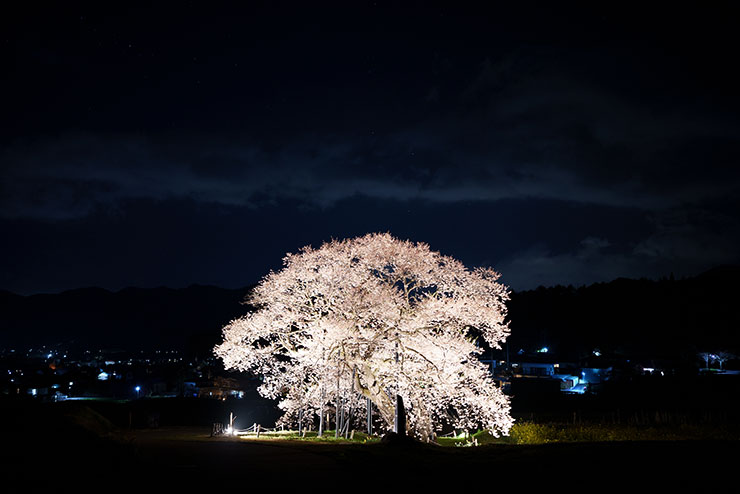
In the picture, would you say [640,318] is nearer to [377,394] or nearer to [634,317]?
[634,317]

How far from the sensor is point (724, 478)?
1060cm

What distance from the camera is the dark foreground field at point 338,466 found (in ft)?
32.9

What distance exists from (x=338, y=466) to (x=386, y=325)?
1041 cm

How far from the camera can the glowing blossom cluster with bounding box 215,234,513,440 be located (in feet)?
74.7

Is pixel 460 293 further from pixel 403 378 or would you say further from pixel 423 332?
pixel 403 378

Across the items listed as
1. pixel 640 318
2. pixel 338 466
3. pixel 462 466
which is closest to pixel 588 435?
pixel 462 466

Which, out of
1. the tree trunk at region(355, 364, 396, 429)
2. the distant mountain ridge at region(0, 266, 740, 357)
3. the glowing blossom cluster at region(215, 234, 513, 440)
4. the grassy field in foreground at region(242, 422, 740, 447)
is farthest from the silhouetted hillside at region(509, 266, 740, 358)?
the tree trunk at region(355, 364, 396, 429)

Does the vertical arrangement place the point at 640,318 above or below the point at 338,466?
above

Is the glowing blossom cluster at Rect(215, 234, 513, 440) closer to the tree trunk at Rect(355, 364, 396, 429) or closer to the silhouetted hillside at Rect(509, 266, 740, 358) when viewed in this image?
the tree trunk at Rect(355, 364, 396, 429)

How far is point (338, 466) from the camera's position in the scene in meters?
12.4

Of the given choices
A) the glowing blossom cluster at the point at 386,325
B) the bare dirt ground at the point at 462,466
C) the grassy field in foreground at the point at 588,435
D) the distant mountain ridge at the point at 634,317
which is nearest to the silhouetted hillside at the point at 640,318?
the distant mountain ridge at the point at 634,317

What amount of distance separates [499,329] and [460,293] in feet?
8.09

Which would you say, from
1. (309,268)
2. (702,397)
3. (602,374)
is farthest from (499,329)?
(602,374)

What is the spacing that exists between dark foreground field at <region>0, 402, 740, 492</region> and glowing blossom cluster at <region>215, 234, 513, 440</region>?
748 centimetres
